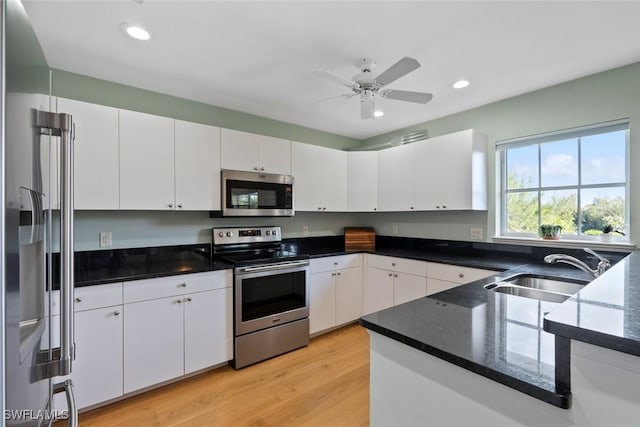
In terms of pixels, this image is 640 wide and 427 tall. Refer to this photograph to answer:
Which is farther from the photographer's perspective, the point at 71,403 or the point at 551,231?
the point at 551,231

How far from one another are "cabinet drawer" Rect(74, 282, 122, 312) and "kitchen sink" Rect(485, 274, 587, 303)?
Answer: 2.35 meters

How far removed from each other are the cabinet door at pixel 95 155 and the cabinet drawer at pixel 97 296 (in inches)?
23.7

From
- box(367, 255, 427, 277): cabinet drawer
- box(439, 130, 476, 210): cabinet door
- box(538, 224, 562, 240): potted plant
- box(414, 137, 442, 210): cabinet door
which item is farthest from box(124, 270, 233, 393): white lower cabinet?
box(538, 224, 562, 240): potted plant

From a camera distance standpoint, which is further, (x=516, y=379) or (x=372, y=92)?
(x=372, y=92)

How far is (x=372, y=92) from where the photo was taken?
2.17 m

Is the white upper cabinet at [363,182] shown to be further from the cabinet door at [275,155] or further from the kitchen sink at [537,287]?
the kitchen sink at [537,287]

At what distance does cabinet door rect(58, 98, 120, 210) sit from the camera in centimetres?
203

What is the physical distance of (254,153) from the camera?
2883 millimetres

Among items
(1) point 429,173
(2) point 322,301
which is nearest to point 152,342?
(2) point 322,301

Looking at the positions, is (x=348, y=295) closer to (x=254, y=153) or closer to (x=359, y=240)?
(x=359, y=240)

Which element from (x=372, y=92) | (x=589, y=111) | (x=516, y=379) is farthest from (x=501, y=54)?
(x=516, y=379)

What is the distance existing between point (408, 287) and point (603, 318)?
7.84 ft

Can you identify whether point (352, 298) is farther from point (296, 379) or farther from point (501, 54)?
point (501, 54)

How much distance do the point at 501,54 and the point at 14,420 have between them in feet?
9.17
